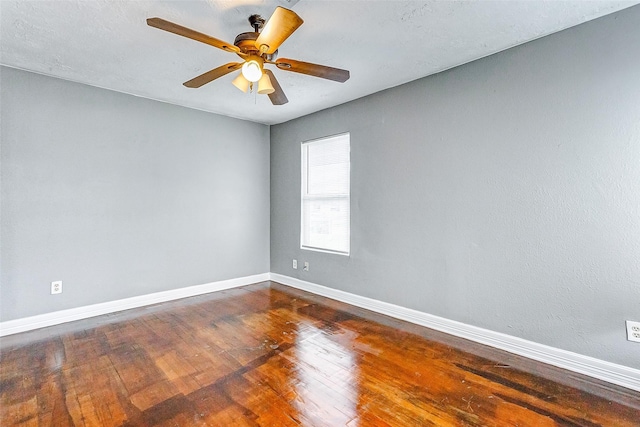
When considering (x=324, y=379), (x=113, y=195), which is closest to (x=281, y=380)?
(x=324, y=379)

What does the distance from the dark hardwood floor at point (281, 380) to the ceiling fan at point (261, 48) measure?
2022 mm

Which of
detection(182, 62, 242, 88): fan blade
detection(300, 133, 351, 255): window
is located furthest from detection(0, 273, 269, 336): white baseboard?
detection(182, 62, 242, 88): fan blade

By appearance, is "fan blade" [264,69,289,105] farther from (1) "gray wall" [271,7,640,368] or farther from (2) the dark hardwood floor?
(2) the dark hardwood floor

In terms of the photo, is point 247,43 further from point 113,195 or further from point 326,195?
point 113,195

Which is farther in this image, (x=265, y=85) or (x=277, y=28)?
(x=265, y=85)

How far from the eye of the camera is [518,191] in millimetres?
2438

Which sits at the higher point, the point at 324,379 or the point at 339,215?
the point at 339,215

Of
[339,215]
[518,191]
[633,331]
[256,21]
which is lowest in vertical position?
[633,331]

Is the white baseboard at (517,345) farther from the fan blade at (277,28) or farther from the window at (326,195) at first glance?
the fan blade at (277,28)

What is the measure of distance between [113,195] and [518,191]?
402 centimetres

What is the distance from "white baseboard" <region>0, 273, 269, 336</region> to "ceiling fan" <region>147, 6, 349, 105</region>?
262 centimetres

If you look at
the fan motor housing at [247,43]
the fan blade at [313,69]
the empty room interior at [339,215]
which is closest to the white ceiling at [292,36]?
the empty room interior at [339,215]

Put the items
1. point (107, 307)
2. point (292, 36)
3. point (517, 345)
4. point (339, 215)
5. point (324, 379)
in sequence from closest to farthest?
point (324, 379) → point (292, 36) → point (517, 345) → point (107, 307) → point (339, 215)

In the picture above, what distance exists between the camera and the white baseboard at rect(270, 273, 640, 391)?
Result: 2.01 m
